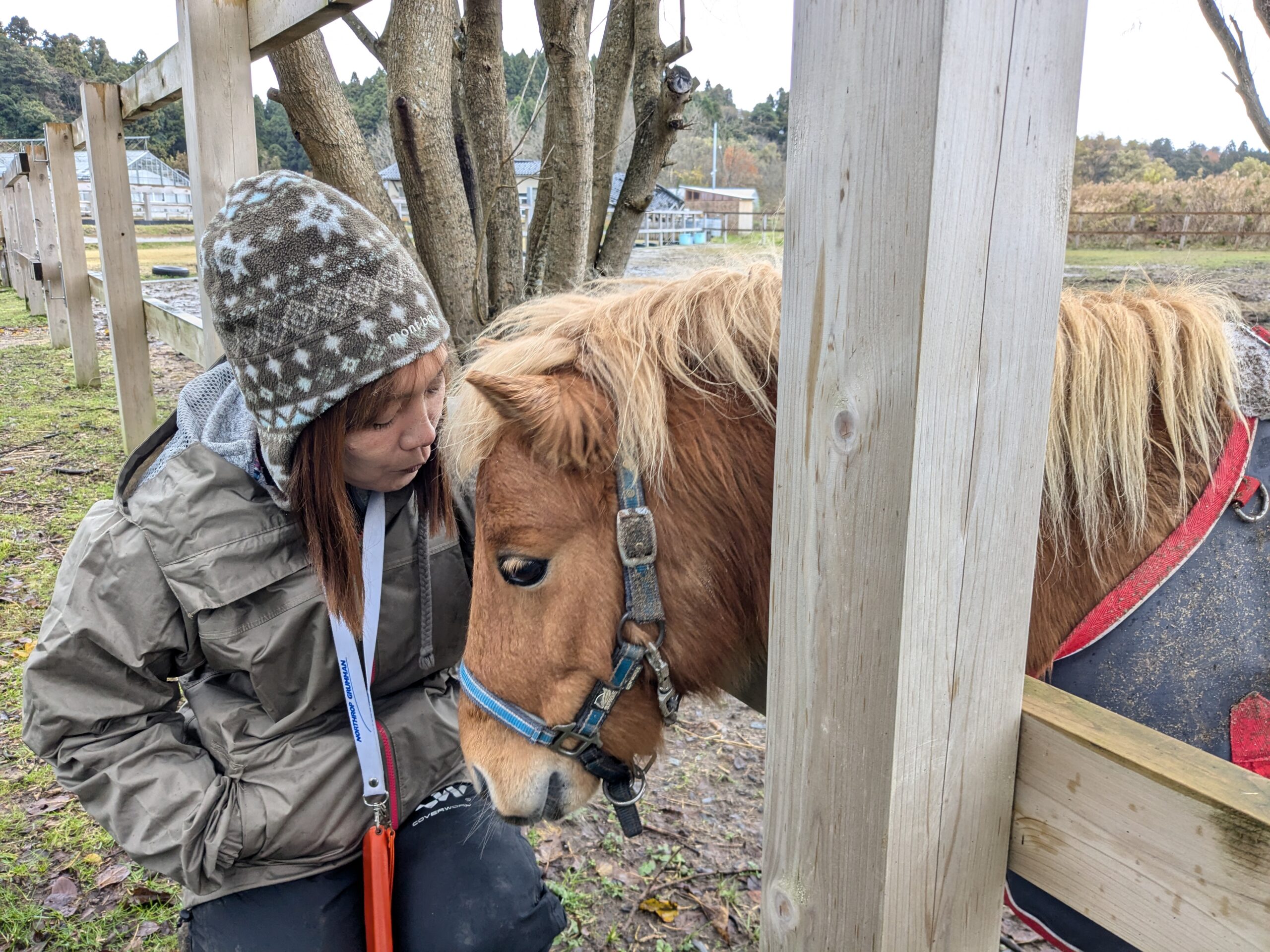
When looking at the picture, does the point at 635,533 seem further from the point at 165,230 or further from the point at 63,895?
the point at 165,230

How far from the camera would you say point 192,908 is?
1.83 metres

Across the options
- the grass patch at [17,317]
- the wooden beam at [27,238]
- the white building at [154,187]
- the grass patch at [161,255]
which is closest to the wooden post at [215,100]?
the grass patch at [17,317]

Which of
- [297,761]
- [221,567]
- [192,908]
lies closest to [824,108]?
[221,567]

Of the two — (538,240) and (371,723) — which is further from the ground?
(538,240)

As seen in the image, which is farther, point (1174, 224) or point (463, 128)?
point (1174, 224)

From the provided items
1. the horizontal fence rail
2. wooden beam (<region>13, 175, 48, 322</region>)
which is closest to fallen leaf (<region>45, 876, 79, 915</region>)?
wooden beam (<region>13, 175, 48, 322</region>)

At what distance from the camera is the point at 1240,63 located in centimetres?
461

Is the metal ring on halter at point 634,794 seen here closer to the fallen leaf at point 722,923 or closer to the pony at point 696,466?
the pony at point 696,466

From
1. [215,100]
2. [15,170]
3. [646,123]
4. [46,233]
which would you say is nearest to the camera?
[215,100]

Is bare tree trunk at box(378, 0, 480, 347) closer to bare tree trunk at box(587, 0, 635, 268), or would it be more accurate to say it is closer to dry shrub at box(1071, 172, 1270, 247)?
bare tree trunk at box(587, 0, 635, 268)

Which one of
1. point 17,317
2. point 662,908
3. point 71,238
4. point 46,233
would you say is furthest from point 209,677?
point 17,317

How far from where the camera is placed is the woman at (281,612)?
1606 mm

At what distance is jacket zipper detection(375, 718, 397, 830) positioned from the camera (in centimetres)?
190

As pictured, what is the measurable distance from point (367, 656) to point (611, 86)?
305cm
